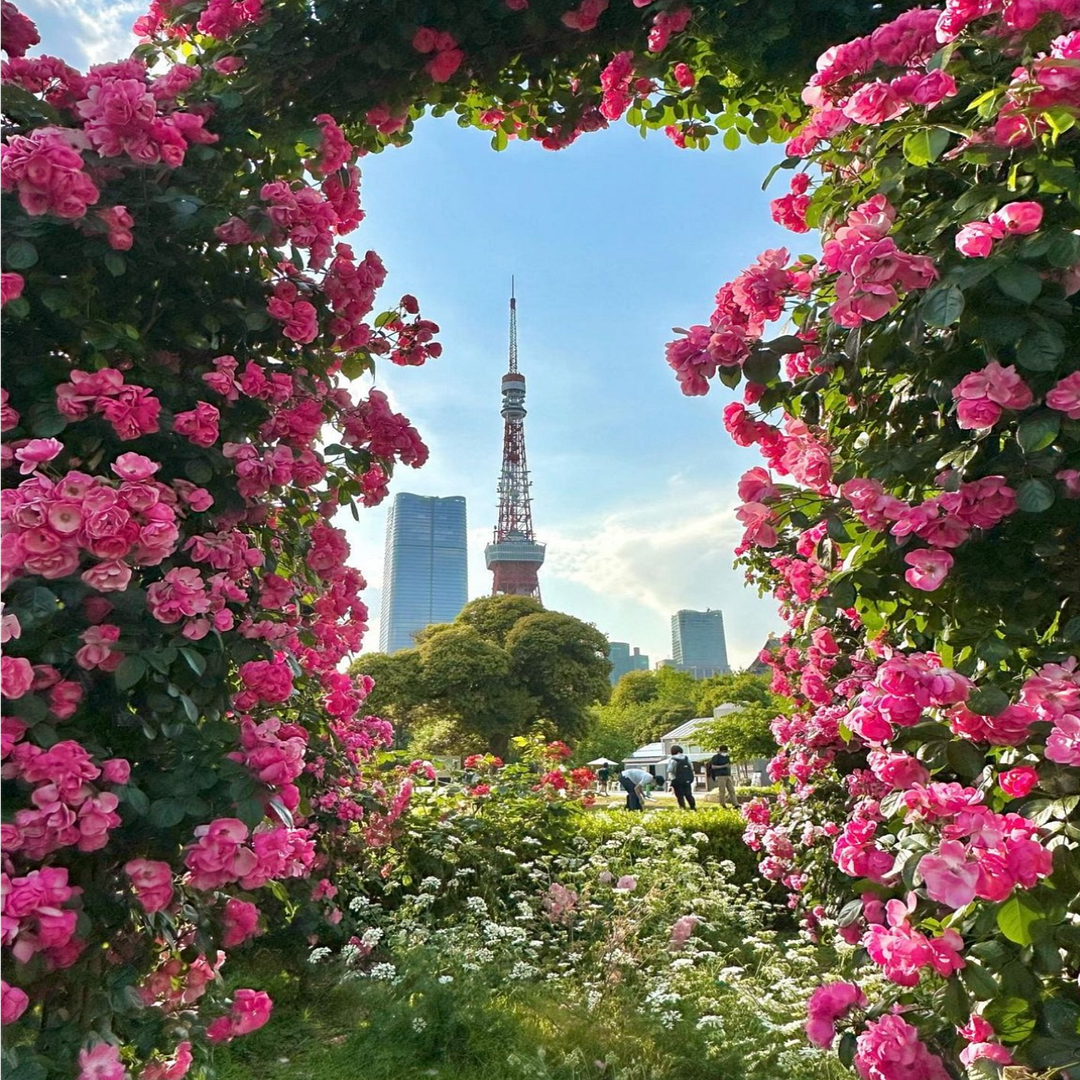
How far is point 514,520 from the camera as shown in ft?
154

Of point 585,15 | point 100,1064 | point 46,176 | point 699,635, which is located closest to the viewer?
point 100,1064

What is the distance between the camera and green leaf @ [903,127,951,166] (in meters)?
1.27

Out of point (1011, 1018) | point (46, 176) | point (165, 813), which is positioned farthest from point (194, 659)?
point (1011, 1018)

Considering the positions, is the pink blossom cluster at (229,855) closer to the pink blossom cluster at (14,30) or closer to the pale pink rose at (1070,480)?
the pale pink rose at (1070,480)

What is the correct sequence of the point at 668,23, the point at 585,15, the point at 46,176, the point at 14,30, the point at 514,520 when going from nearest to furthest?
the point at 46,176 < the point at 14,30 < the point at 668,23 < the point at 585,15 < the point at 514,520

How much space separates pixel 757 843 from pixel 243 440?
4.23 metres

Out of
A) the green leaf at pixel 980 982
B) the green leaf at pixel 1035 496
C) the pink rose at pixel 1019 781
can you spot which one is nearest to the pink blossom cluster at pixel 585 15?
the green leaf at pixel 1035 496

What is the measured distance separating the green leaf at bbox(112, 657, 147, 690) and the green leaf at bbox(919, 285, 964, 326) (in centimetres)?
151

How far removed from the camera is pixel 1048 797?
3.88 feet

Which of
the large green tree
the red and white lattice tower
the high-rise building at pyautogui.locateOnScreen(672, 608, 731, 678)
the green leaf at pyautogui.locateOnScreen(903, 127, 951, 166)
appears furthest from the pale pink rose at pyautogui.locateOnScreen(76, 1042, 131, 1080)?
the high-rise building at pyautogui.locateOnScreen(672, 608, 731, 678)

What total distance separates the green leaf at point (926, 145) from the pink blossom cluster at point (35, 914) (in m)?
1.92

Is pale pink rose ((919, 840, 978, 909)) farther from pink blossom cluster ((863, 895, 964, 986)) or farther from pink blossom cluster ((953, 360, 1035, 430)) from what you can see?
pink blossom cluster ((953, 360, 1035, 430))

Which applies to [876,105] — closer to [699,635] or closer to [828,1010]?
[828,1010]

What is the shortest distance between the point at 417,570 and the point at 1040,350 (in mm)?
112398
